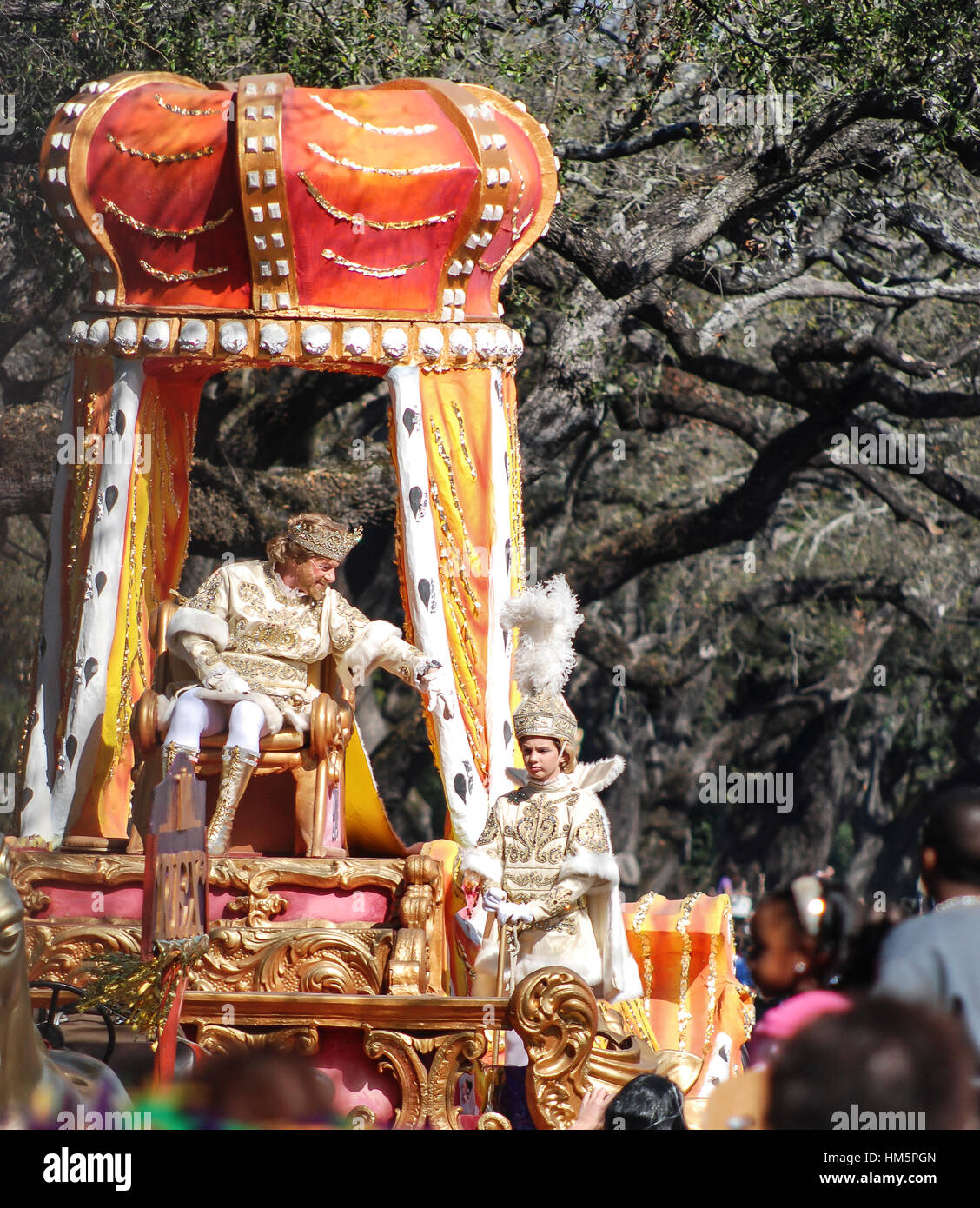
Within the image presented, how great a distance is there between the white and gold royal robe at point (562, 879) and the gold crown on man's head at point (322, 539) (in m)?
1.74

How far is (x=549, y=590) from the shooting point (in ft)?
23.9

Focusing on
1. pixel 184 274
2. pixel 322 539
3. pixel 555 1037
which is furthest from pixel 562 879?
A: pixel 184 274

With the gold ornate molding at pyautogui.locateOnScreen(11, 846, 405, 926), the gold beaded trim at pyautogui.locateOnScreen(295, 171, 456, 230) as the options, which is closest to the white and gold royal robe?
the gold ornate molding at pyautogui.locateOnScreen(11, 846, 405, 926)

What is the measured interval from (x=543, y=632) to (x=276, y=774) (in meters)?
1.61

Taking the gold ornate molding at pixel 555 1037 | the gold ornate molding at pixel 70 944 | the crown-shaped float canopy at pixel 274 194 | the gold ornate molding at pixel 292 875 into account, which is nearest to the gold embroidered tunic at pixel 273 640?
the gold ornate molding at pixel 292 875

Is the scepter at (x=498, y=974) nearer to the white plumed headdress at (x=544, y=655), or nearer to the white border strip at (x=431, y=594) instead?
the white plumed headdress at (x=544, y=655)

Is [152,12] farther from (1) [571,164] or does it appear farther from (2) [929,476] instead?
(2) [929,476]

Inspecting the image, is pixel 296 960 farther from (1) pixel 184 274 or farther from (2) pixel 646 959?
(1) pixel 184 274

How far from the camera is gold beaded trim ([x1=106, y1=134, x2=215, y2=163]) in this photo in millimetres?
8211

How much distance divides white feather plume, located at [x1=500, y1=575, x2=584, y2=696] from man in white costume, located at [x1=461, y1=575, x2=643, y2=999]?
54mm

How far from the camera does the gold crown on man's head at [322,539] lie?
805 centimetres

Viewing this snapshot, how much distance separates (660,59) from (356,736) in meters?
6.43
